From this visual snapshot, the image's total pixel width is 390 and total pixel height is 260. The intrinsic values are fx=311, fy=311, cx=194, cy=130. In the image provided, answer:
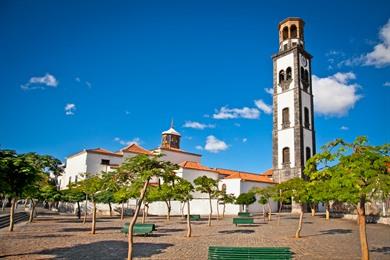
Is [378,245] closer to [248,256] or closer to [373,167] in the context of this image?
[373,167]

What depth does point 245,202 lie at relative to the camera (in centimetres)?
3778

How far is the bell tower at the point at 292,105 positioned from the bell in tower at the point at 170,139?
2056cm

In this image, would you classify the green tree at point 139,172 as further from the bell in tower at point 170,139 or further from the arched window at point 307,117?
the bell in tower at point 170,139

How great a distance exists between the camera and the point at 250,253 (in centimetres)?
870

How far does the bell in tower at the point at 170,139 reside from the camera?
2442 inches

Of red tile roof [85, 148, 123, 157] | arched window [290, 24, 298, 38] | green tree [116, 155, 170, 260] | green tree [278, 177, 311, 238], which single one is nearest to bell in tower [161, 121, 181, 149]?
red tile roof [85, 148, 123, 157]

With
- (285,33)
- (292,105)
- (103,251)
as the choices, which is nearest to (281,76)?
(292,105)

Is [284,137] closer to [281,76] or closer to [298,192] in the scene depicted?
[281,76]

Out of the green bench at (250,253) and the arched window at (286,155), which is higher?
the arched window at (286,155)

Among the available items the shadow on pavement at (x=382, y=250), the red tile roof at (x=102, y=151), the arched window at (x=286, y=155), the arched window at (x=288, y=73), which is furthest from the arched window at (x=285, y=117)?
the shadow on pavement at (x=382, y=250)

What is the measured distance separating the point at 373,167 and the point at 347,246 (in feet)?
25.4

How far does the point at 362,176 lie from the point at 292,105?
40.9 meters

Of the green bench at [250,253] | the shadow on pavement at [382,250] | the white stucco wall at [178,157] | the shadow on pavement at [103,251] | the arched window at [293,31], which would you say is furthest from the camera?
the white stucco wall at [178,157]

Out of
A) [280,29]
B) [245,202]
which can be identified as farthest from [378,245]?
[280,29]
